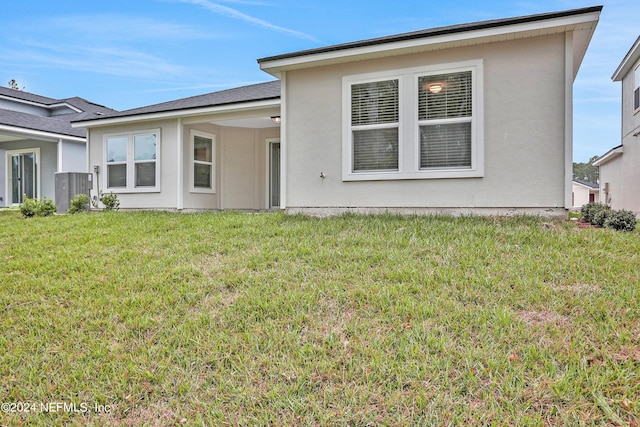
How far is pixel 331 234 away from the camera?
19.2 feet

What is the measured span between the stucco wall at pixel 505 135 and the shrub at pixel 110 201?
6957 mm

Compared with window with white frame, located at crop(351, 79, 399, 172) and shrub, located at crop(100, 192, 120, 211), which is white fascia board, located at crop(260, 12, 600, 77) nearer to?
window with white frame, located at crop(351, 79, 399, 172)

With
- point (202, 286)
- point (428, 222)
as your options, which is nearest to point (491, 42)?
point (428, 222)

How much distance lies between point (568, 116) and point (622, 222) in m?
1.91

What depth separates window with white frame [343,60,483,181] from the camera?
7.00m

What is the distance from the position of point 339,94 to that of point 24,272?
19.6ft

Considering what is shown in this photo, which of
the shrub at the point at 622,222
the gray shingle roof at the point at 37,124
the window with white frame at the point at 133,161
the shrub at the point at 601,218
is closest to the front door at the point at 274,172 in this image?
the window with white frame at the point at 133,161

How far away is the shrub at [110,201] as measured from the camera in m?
10.9

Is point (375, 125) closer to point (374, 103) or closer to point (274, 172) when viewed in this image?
point (374, 103)

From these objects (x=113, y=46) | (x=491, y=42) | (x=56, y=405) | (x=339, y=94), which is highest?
(x=113, y=46)

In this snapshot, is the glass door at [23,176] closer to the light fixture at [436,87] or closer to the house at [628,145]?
the light fixture at [436,87]

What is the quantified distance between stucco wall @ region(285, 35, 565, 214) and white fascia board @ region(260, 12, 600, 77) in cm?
25

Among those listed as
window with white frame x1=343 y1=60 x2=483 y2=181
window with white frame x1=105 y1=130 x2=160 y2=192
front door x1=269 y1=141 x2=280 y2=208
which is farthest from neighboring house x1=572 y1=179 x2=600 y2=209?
window with white frame x1=105 y1=130 x2=160 y2=192

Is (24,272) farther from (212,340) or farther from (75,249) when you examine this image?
(212,340)
